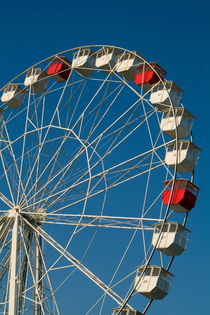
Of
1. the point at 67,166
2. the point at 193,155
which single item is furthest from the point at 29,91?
the point at 193,155

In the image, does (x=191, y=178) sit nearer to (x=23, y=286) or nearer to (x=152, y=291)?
(x=152, y=291)

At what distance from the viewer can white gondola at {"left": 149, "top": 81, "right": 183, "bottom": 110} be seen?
35469mm

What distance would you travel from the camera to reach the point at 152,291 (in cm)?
3300

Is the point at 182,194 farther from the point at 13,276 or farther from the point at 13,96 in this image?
the point at 13,96

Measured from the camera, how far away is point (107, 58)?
3791 centimetres

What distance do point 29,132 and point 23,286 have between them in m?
6.64

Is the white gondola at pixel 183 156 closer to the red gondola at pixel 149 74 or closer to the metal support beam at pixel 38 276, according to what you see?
the red gondola at pixel 149 74

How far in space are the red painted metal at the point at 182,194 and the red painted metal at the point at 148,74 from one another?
432 centimetres

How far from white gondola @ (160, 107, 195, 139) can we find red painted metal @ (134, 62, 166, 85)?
4.79ft

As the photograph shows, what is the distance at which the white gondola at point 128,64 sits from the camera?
1459 inches

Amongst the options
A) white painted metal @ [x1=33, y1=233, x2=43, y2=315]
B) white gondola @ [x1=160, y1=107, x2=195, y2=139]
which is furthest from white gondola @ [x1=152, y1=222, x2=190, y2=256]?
white painted metal @ [x1=33, y1=233, x2=43, y2=315]

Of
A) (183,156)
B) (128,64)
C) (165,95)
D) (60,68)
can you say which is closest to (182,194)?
(183,156)

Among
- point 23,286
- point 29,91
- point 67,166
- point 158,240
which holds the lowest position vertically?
point 23,286

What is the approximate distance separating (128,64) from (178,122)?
3684 millimetres
